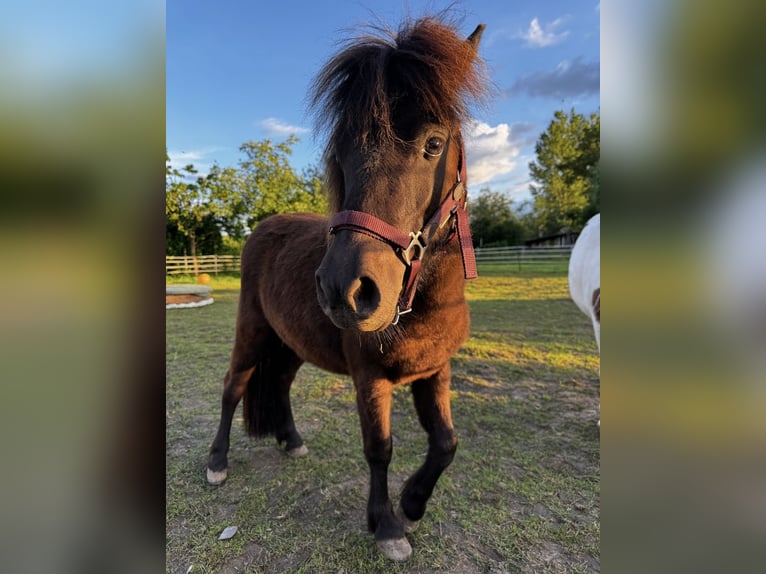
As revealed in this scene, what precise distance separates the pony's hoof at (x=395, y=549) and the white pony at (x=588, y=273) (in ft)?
7.65

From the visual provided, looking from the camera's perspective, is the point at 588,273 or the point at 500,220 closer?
the point at 588,273

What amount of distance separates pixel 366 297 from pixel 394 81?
2.68 ft

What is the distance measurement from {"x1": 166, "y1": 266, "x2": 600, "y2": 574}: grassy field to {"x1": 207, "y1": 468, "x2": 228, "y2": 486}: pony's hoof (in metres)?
0.05

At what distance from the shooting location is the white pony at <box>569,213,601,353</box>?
132 inches

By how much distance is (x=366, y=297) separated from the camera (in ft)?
3.73

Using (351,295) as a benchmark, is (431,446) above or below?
below

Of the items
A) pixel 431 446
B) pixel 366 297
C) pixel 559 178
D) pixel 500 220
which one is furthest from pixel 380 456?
pixel 500 220
